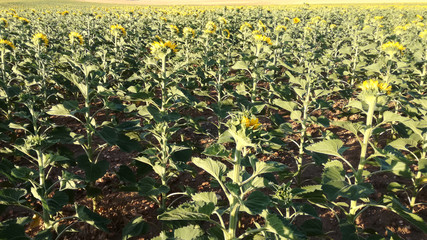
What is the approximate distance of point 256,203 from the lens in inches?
75.1

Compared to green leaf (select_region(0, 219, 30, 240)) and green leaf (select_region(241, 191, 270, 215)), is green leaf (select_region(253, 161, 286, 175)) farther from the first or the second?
green leaf (select_region(0, 219, 30, 240))

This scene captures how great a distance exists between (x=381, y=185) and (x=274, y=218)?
3.80 m

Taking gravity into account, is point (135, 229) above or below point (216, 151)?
below

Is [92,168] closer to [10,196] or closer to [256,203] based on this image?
[10,196]

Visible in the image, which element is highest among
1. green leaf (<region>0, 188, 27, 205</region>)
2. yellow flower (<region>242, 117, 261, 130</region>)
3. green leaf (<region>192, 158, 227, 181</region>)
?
yellow flower (<region>242, 117, 261, 130</region>)

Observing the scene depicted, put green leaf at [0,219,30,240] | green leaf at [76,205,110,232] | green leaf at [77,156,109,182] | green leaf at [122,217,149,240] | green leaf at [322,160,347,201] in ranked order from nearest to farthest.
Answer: green leaf at [322,160,347,201]
green leaf at [0,219,30,240]
green leaf at [76,205,110,232]
green leaf at [122,217,149,240]
green leaf at [77,156,109,182]

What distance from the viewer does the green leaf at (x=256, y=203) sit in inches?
72.1

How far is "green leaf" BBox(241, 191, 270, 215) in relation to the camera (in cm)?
183

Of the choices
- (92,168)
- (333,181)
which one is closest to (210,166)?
(333,181)

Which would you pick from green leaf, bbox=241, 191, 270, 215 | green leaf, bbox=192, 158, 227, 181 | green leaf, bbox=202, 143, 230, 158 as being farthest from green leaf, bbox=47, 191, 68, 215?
green leaf, bbox=241, 191, 270, 215

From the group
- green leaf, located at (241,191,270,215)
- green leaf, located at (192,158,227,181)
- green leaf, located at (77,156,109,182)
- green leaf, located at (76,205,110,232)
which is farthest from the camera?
green leaf, located at (77,156,109,182)

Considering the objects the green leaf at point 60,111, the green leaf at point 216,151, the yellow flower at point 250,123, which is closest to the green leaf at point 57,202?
the green leaf at point 60,111

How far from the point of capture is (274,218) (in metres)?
1.88

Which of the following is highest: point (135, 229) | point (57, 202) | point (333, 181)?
point (333, 181)
